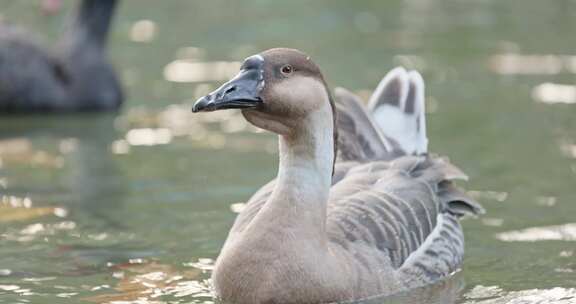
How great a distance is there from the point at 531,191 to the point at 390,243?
3.32m

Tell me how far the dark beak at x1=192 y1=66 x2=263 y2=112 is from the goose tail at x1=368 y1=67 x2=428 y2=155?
2.81 metres

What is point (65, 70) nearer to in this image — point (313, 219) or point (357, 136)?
point (357, 136)

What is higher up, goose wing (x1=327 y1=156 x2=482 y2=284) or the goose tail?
the goose tail

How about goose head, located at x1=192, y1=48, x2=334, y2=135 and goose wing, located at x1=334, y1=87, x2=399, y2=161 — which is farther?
goose wing, located at x1=334, y1=87, x2=399, y2=161

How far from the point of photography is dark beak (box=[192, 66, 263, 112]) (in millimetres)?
7766

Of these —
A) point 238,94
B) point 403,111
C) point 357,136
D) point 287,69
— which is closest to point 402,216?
point 357,136

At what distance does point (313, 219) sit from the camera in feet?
27.3

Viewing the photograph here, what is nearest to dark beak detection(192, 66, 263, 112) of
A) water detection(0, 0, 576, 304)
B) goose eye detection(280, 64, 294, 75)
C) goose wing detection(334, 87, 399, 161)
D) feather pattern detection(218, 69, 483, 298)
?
goose eye detection(280, 64, 294, 75)

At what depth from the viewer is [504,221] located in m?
11.0

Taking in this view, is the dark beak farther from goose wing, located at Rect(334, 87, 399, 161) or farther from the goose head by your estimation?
goose wing, located at Rect(334, 87, 399, 161)

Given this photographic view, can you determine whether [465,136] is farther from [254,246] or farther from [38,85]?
[254,246]

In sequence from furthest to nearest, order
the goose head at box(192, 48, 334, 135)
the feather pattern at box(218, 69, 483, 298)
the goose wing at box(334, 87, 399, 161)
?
1. the goose wing at box(334, 87, 399, 161)
2. the feather pattern at box(218, 69, 483, 298)
3. the goose head at box(192, 48, 334, 135)

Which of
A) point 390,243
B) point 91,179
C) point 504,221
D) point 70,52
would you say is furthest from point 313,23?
point 390,243

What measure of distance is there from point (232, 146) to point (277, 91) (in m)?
5.80
